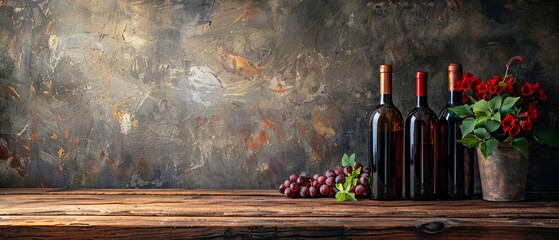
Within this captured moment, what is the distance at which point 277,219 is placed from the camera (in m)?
1.42

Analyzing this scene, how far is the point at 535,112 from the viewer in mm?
1644

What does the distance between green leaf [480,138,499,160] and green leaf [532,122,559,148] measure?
0.12 m

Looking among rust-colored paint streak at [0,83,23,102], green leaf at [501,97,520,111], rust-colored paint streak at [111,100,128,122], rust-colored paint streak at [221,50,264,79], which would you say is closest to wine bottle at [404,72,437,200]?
green leaf at [501,97,520,111]

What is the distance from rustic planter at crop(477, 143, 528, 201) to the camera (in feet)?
5.57

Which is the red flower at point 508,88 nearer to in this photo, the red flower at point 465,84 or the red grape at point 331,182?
the red flower at point 465,84

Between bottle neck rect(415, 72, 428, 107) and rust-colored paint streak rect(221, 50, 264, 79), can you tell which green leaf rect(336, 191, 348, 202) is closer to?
bottle neck rect(415, 72, 428, 107)

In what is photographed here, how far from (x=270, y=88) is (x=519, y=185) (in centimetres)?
88

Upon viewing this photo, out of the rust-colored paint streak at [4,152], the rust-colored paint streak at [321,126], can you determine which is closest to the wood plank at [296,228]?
the rust-colored paint streak at [321,126]

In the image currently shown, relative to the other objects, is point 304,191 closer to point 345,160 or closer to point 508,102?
point 345,160

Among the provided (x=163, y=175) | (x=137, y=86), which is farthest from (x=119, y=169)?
(x=137, y=86)

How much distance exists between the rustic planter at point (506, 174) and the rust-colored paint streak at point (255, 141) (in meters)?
0.77

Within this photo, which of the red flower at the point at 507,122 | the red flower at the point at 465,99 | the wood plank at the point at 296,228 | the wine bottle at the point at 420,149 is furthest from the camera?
the red flower at the point at 465,99

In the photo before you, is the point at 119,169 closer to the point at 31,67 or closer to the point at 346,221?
the point at 31,67

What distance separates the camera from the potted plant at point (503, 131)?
1650mm
